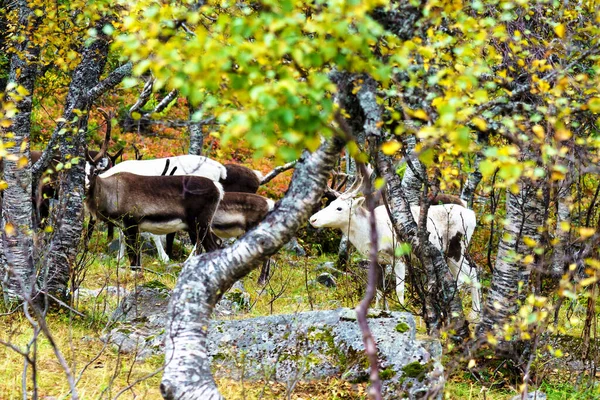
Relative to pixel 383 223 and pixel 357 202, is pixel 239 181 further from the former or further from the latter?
pixel 383 223

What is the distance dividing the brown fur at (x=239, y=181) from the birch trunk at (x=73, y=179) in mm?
7211

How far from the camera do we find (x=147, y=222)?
41.1 feet


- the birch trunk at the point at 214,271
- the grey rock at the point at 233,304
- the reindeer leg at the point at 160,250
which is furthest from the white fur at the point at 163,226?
the birch trunk at the point at 214,271

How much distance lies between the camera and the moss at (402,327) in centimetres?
666

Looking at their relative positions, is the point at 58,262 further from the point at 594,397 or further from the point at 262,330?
the point at 594,397

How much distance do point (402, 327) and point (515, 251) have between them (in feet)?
4.55

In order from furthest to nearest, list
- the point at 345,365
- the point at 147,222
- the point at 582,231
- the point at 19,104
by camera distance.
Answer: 1. the point at 147,222
2. the point at 19,104
3. the point at 345,365
4. the point at 582,231

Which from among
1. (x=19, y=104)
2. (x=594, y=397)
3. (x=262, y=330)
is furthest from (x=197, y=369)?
(x=19, y=104)

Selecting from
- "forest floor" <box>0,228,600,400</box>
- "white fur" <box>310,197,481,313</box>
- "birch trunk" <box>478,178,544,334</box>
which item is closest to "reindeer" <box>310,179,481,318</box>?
"white fur" <box>310,197,481,313</box>

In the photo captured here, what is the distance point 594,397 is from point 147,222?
785 centimetres

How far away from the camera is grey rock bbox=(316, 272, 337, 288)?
11.8 m

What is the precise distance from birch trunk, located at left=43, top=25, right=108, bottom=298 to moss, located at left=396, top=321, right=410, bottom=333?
3529 mm

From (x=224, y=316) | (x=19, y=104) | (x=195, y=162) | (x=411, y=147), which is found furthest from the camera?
(x=195, y=162)

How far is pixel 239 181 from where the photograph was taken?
15617 mm
